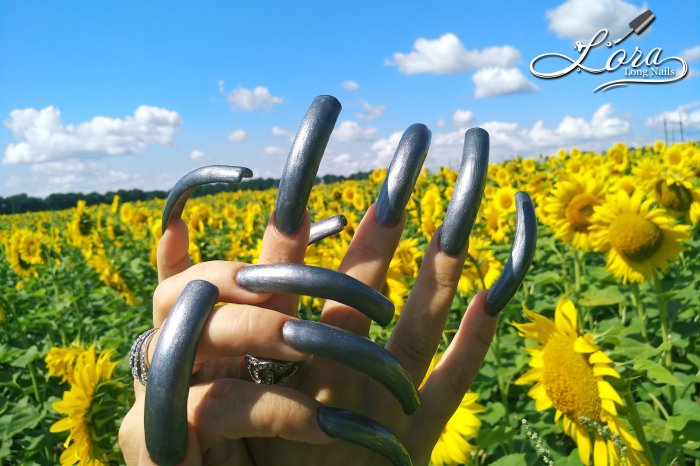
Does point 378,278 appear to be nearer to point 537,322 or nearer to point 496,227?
point 537,322

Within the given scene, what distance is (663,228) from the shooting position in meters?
3.14

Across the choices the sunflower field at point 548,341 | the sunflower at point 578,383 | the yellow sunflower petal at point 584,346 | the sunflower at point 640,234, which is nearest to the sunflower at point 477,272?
the sunflower field at point 548,341

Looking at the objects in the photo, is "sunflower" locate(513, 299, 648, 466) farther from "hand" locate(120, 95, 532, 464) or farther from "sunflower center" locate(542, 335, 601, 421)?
"hand" locate(120, 95, 532, 464)

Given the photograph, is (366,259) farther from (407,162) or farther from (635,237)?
(635,237)

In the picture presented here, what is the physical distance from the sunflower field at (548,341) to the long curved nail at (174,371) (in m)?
0.75

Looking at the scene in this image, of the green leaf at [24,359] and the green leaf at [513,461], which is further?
the green leaf at [24,359]

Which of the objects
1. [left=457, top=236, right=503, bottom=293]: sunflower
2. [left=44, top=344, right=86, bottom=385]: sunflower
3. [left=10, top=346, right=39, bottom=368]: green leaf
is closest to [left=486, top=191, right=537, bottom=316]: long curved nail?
[left=44, top=344, right=86, bottom=385]: sunflower

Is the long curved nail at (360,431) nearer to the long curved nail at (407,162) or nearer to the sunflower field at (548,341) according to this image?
the long curved nail at (407,162)

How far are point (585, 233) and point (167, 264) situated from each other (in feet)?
11.7

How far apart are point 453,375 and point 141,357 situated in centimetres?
53

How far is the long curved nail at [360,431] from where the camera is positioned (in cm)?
72

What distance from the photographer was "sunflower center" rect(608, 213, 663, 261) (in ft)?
10.1

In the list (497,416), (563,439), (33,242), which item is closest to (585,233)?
(563,439)

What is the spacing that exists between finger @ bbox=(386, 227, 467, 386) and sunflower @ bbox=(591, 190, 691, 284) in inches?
102
